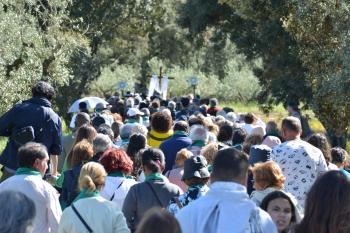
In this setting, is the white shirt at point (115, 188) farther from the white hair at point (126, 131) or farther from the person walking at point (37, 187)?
the white hair at point (126, 131)

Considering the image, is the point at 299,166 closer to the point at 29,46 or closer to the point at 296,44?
the point at 29,46

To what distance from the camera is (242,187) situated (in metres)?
6.74

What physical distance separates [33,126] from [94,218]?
4.56 m

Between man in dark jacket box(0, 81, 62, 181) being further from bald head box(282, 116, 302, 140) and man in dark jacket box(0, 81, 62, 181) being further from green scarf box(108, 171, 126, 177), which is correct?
bald head box(282, 116, 302, 140)

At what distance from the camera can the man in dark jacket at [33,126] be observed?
1238cm

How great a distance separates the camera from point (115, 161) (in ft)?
32.3

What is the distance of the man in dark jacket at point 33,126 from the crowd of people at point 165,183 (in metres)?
0.01

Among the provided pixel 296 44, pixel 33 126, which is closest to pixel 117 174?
pixel 33 126

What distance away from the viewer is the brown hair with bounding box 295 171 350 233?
634 cm

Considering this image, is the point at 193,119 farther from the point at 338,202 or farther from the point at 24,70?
the point at 338,202

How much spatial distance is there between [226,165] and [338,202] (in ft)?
2.64

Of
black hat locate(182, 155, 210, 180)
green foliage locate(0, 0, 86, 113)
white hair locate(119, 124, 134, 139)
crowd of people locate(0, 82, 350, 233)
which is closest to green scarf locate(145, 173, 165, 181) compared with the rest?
crowd of people locate(0, 82, 350, 233)

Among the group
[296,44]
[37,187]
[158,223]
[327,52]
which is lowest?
[37,187]

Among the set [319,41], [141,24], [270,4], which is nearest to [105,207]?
[319,41]
